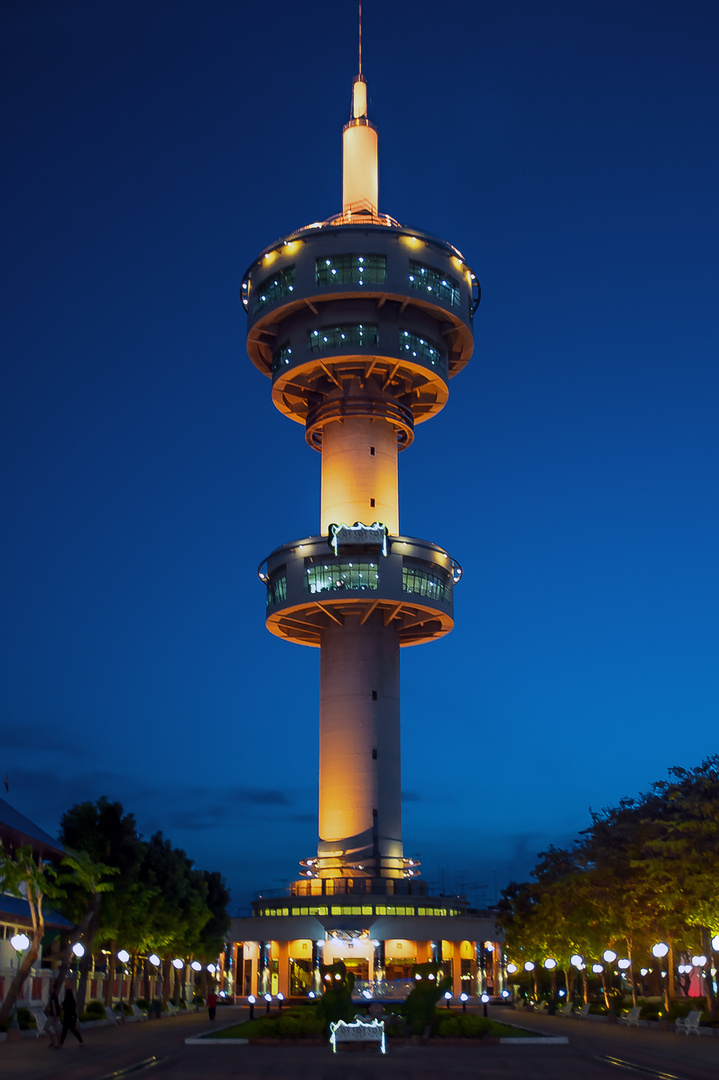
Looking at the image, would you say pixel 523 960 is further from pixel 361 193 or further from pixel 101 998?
pixel 361 193

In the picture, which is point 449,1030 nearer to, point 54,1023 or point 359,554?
point 54,1023

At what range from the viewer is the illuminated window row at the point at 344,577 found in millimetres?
98250

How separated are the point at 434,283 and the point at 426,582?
27.0 meters

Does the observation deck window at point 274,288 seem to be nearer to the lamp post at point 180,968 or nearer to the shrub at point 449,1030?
the lamp post at point 180,968

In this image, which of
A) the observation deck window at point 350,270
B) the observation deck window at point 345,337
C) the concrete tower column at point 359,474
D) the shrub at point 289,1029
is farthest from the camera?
the observation deck window at point 350,270

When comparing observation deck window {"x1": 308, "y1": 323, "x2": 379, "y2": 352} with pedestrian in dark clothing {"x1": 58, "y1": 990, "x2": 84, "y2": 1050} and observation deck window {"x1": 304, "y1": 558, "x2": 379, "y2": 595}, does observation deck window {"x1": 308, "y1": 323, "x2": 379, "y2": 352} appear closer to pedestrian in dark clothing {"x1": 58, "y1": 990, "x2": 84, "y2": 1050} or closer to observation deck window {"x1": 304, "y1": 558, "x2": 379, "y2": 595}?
observation deck window {"x1": 304, "y1": 558, "x2": 379, "y2": 595}

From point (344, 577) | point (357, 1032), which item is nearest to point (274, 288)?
point (344, 577)

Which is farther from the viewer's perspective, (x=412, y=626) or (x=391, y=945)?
(x=412, y=626)

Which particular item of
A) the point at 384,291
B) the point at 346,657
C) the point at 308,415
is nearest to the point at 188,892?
the point at 346,657

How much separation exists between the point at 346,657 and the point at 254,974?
27.0 m

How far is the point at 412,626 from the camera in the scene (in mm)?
106438

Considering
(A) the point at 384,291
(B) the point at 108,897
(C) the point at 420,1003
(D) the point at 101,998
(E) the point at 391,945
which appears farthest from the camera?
(A) the point at 384,291

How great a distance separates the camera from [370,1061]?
113ft

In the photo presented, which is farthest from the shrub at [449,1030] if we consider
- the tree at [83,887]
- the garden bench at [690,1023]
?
the tree at [83,887]
